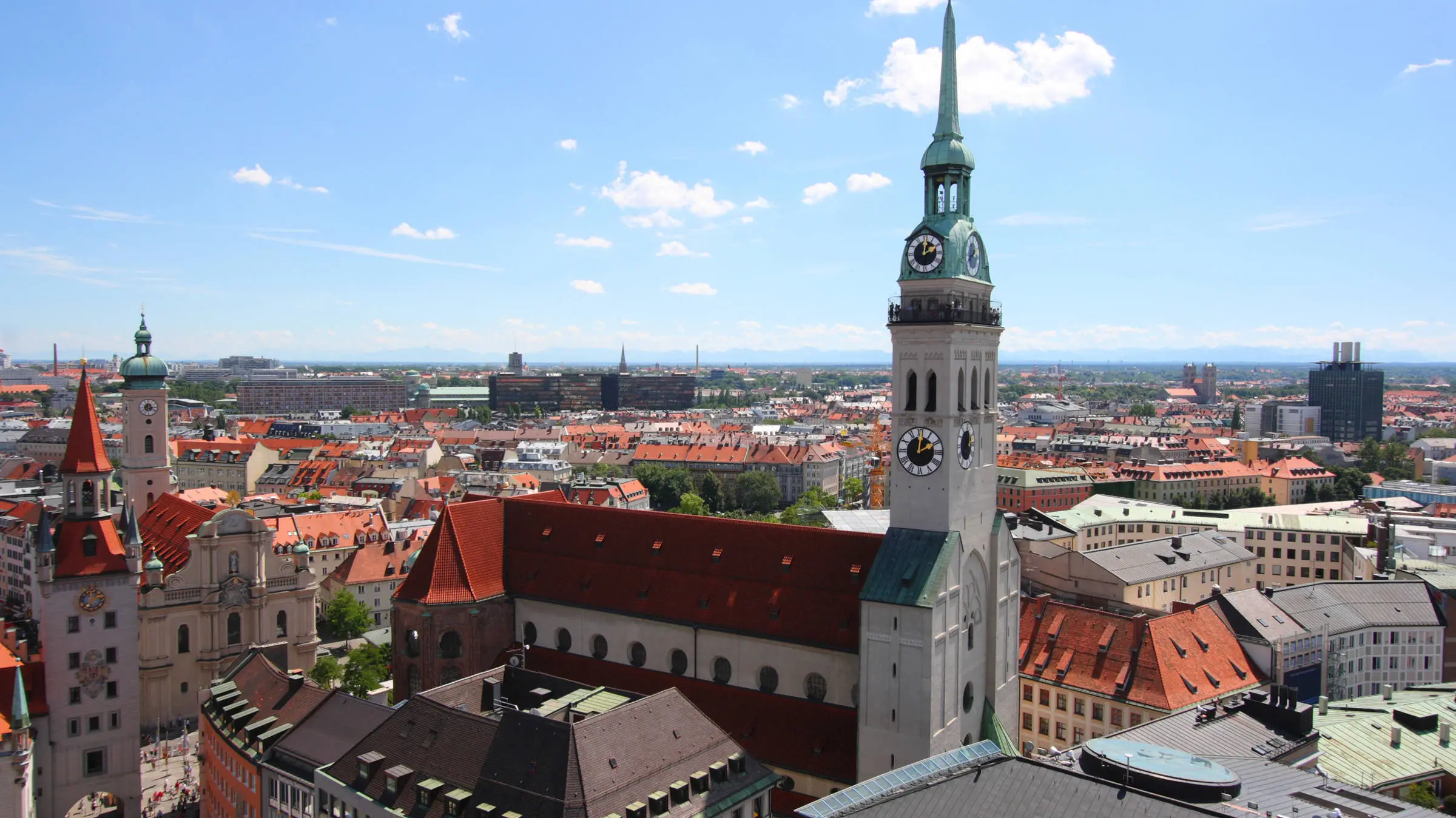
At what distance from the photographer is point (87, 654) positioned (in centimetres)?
5688

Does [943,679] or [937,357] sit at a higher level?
[937,357]

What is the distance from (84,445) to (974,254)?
51.0 metres

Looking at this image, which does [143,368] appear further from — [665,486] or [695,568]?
[665,486]

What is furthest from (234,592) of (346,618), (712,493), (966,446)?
(712,493)

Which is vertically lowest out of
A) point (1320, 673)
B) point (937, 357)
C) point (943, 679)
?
point (1320, 673)

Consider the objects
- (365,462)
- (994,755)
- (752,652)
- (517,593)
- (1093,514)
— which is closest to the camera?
(994,755)

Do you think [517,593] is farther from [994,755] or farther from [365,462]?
[365,462]

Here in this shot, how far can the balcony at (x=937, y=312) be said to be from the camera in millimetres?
45375

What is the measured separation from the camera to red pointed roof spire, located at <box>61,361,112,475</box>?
59.5m

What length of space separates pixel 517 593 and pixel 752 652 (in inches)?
578

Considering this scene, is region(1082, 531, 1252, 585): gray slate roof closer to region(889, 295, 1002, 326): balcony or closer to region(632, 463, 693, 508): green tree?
region(889, 295, 1002, 326): balcony

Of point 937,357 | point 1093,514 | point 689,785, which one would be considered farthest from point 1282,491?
point 689,785

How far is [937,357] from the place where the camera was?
4566 cm

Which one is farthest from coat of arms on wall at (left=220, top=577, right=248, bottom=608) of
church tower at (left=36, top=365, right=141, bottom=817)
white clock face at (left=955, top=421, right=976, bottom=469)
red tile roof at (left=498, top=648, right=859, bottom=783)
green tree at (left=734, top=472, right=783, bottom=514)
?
green tree at (left=734, top=472, right=783, bottom=514)
